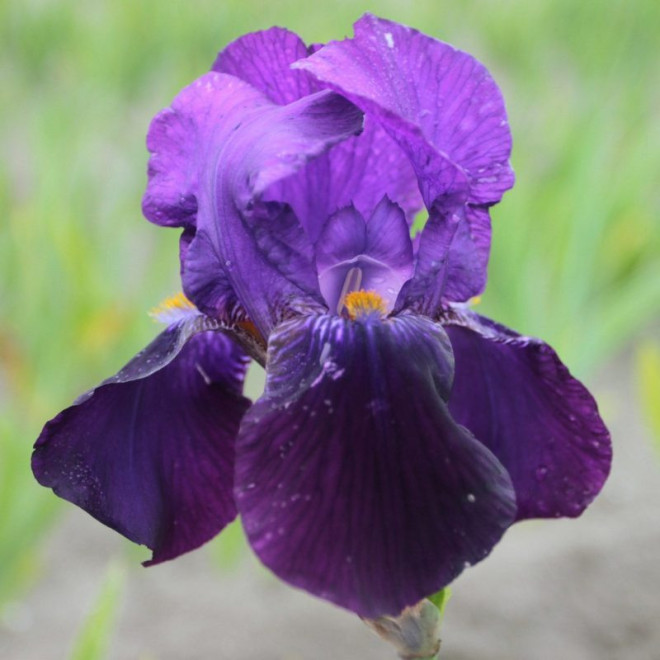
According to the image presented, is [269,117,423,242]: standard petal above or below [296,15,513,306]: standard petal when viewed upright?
below

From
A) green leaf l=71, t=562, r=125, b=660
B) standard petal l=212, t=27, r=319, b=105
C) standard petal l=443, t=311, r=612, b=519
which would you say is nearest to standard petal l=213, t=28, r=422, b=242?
standard petal l=212, t=27, r=319, b=105

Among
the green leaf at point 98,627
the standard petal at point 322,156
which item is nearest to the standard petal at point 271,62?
the standard petal at point 322,156

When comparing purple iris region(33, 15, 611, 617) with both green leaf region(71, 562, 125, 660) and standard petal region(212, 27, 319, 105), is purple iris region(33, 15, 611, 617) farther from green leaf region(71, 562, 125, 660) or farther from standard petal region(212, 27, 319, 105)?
green leaf region(71, 562, 125, 660)

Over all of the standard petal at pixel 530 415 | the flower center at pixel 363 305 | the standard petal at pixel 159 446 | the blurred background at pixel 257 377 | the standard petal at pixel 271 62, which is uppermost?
the standard petal at pixel 271 62

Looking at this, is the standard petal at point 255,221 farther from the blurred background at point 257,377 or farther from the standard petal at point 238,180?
the blurred background at point 257,377

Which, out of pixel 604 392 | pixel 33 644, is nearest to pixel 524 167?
pixel 604 392

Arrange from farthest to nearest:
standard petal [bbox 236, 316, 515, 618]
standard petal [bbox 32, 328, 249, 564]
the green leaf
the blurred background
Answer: the blurred background → the green leaf → standard petal [bbox 32, 328, 249, 564] → standard petal [bbox 236, 316, 515, 618]

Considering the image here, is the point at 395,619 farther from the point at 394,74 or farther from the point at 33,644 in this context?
the point at 33,644
